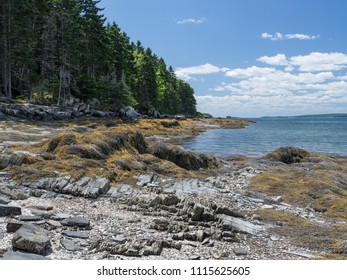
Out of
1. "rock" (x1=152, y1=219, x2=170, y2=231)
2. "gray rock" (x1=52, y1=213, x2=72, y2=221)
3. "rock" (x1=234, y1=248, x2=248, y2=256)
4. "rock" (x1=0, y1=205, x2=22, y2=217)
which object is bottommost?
"rock" (x1=234, y1=248, x2=248, y2=256)

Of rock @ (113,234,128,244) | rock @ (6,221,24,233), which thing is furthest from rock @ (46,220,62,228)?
rock @ (113,234,128,244)

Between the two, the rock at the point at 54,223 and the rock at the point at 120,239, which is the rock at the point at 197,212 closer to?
the rock at the point at 120,239

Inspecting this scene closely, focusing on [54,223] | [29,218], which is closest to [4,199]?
[29,218]

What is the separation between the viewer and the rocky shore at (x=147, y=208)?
26.4 ft

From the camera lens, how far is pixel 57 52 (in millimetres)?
56156

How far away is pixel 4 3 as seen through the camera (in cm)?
4509

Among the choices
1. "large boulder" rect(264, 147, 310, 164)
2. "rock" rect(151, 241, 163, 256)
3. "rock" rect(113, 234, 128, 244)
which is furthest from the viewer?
"large boulder" rect(264, 147, 310, 164)

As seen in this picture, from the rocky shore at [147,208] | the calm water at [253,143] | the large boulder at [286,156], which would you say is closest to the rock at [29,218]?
the rocky shore at [147,208]

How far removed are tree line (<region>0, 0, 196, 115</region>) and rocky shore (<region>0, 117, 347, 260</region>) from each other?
31620mm

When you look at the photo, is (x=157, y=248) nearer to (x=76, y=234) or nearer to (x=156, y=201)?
(x=76, y=234)

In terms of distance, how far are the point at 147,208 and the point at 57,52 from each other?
51.6m

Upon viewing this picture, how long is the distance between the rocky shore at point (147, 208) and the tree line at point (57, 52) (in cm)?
3162

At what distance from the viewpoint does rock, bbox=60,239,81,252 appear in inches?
299

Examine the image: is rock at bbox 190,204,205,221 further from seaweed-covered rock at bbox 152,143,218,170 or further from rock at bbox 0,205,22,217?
seaweed-covered rock at bbox 152,143,218,170
